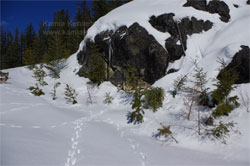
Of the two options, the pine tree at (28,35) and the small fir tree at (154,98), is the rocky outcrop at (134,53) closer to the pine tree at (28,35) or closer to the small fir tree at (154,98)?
the small fir tree at (154,98)

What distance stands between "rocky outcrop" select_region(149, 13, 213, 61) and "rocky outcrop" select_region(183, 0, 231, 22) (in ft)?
5.21

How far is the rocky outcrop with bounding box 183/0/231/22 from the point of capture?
33.1 feet

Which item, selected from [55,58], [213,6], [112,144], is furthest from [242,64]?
[55,58]

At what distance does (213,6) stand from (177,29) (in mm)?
4119

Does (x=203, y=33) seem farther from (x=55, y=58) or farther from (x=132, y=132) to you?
(x=55, y=58)

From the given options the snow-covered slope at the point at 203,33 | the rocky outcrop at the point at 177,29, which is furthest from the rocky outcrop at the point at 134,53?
the rocky outcrop at the point at 177,29

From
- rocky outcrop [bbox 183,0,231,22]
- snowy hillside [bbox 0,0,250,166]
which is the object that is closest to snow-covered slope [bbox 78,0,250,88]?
snowy hillside [bbox 0,0,250,166]

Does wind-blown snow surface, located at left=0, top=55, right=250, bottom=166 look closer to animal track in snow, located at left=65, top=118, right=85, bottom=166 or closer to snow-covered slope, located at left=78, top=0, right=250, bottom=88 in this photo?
animal track in snow, located at left=65, top=118, right=85, bottom=166

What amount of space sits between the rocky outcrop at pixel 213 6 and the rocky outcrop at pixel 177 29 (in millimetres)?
1587

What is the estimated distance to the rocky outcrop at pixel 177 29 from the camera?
896 centimetres

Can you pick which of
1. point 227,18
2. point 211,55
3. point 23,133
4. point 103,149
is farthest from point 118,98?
point 227,18

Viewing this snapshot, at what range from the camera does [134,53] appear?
944 centimetres

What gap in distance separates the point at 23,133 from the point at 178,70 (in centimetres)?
832

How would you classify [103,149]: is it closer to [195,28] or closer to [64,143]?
[64,143]
